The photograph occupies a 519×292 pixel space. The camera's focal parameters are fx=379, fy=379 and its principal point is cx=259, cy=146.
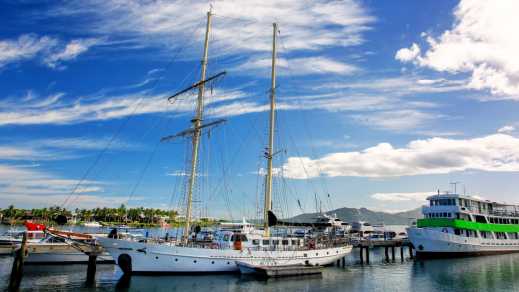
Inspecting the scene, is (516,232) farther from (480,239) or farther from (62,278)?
(62,278)

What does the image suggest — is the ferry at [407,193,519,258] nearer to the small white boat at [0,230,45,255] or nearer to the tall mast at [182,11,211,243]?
the tall mast at [182,11,211,243]

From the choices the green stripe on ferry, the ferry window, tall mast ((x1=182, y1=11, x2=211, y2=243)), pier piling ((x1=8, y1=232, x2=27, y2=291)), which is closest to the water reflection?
the green stripe on ferry

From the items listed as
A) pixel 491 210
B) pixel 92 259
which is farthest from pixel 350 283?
pixel 491 210

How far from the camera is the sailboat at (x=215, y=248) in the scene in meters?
34.5

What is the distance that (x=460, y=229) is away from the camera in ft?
187

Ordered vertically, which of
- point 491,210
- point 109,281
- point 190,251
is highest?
point 491,210

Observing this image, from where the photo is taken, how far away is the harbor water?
30.8 meters

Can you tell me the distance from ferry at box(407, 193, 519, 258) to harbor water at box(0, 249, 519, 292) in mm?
10169

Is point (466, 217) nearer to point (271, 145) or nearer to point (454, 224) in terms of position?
point (454, 224)

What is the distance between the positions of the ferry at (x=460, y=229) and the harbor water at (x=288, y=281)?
1017 centimetres

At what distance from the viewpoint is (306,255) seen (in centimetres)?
4169

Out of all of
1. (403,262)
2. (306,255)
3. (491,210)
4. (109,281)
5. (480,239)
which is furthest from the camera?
(491,210)

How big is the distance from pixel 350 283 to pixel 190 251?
15.1 metres

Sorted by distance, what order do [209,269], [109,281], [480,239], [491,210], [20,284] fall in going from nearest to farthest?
[20,284]
[109,281]
[209,269]
[480,239]
[491,210]
